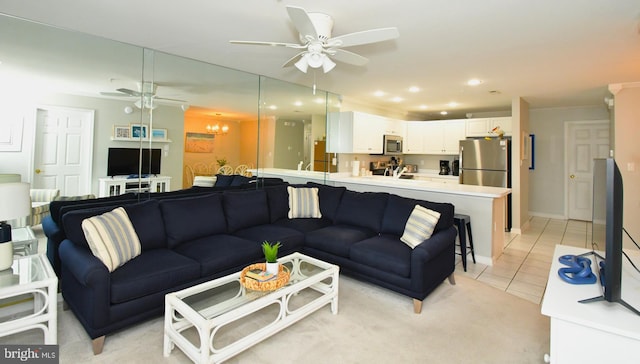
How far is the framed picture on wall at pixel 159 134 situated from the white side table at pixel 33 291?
1.70m

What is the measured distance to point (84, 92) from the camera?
3.24 m

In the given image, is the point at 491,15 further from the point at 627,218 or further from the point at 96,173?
Answer: the point at 627,218

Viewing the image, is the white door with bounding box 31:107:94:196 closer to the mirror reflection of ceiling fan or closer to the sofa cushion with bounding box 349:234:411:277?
the mirror reflection of ceiling fan

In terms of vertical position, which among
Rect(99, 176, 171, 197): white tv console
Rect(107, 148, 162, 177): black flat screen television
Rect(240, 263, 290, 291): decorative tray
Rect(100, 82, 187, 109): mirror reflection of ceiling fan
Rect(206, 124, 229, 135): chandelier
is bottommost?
Rect(240, 263, 290, 291): decorative tray

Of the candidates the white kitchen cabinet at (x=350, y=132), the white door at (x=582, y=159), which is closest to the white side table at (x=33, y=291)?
the white kitchen cabinet at (x=350, y=132)

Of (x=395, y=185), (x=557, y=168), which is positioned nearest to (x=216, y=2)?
(x=395, y=185)

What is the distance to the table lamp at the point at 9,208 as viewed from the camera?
212 centimetres

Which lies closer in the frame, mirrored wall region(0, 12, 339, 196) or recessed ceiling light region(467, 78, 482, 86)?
mirrored wall region(0, 12, 339, 196)

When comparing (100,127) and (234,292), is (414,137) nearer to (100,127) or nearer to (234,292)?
(234,292)

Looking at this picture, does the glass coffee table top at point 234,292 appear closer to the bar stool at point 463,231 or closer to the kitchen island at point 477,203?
the bar stool at point 463,231

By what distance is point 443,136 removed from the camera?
703 centimetres

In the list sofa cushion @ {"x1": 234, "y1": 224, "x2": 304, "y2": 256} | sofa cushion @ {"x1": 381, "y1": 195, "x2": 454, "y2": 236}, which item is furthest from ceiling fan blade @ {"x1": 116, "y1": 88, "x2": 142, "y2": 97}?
sofa cushion @ {"x1": 381, "y1": 195, "x2": 454, "y2": 236}

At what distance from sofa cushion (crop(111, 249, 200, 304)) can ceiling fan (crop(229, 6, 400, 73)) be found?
1.82 m

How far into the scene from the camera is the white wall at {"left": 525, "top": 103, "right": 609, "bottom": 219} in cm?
687
